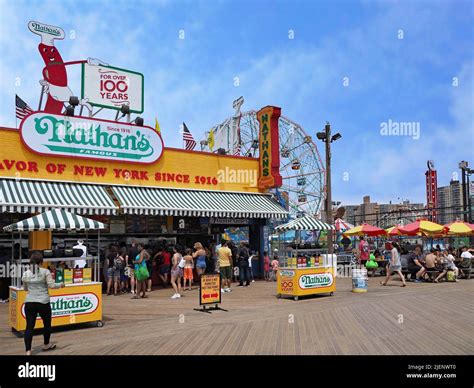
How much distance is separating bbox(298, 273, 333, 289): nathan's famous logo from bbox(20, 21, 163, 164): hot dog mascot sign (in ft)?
22.7

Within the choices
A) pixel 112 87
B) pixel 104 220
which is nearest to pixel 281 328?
pixel 104 220

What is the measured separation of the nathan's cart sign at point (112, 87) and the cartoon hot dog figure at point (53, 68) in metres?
0.34

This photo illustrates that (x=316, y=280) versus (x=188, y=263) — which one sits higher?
(x=188, y=263)

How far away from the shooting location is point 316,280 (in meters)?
12.4

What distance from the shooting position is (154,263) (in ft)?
51.6

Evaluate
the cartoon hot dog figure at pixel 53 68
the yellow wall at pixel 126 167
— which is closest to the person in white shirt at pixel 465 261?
the yellow wall at pixel 126 167

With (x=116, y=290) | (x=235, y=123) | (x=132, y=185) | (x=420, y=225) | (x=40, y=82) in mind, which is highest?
(x=235, y=123)

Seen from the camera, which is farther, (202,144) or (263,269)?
(202,144)

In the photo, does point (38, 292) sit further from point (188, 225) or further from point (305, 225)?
point (188, 225)

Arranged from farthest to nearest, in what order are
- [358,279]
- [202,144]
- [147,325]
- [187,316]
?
[202,144], [358,279], [187,316], [147,325]

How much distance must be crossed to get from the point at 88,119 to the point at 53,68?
3187 mm
